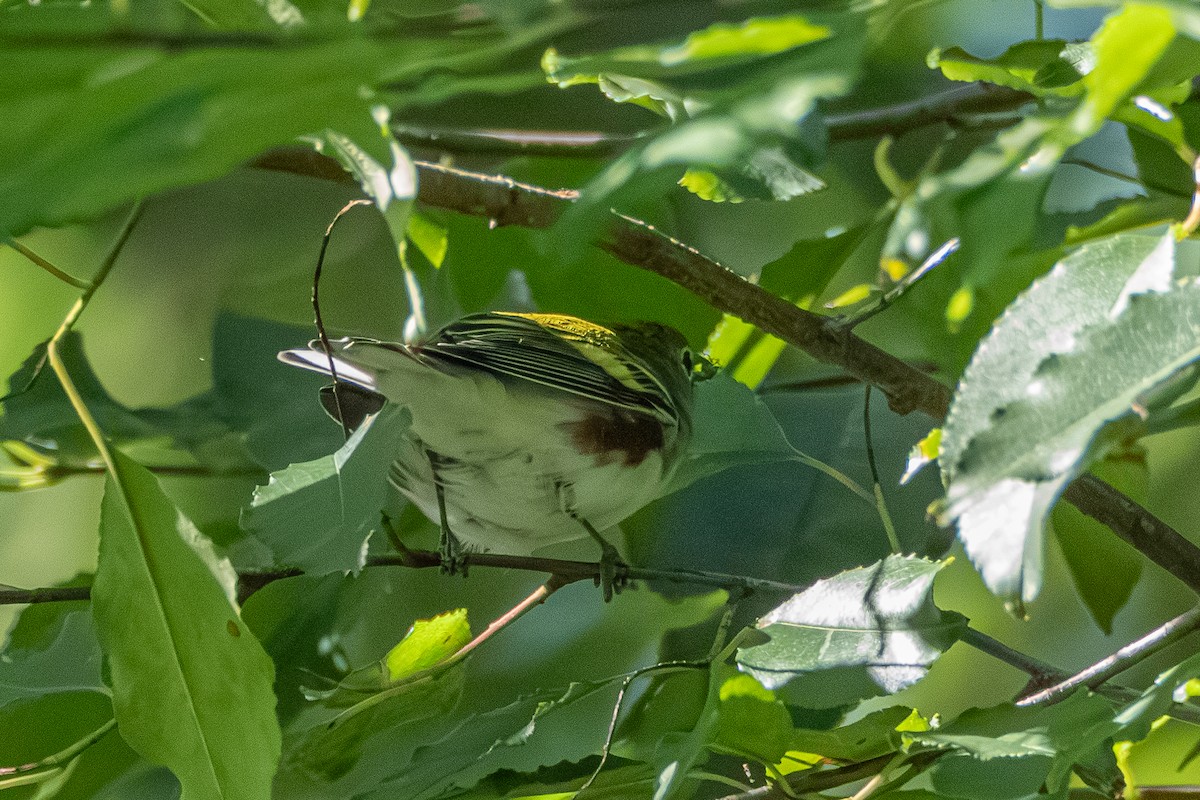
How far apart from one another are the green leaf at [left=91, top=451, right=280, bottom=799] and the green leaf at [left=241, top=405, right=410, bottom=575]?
3 centimetres

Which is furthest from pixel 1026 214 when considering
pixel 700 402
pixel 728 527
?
pixel 728 527

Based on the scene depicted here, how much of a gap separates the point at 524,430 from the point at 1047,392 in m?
0.72

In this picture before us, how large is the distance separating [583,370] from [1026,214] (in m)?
0.79

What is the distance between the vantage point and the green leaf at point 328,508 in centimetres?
51

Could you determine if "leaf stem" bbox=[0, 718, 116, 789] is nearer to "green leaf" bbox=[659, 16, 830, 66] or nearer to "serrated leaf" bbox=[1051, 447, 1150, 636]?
"green leaf" bbox=[659, 16, 830, 66]

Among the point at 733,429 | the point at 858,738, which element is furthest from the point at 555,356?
the point at 858,738

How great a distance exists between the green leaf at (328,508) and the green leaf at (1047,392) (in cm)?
26

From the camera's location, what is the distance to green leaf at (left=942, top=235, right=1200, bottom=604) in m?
0.32

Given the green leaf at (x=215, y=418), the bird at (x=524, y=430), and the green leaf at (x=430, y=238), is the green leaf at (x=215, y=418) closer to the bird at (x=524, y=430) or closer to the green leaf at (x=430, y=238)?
the bird at (x=524, y=430)

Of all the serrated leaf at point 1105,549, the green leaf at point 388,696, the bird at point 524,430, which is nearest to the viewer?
the green leaf at point 388,696

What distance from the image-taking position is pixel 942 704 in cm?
155

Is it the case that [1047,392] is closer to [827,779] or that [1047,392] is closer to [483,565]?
[827,779]

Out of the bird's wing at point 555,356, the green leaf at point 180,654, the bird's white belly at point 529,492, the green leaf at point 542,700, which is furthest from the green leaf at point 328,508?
the bird's white belly at point 529,492

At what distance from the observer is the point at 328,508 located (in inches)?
20.6
